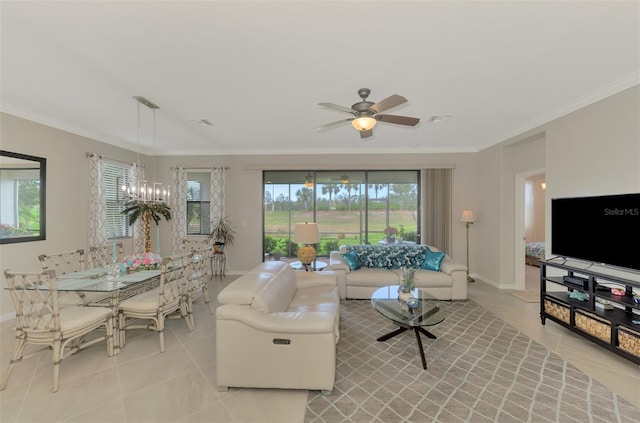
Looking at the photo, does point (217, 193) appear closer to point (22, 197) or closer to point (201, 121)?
point (201, 121)

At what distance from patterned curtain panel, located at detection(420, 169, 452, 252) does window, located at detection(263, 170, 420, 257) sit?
0.23 metres

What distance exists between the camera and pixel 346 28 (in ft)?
6.63

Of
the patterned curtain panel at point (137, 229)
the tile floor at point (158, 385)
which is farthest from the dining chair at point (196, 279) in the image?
the patterned curtain panel at point (137, 229)

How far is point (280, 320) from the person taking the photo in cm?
215

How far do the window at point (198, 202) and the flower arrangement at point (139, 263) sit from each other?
2.71 m

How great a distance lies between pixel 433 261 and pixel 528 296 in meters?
1.69

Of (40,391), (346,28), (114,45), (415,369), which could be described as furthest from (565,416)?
(114,45)

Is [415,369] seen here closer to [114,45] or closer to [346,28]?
[346,28]

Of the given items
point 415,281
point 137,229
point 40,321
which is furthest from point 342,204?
point 40,321

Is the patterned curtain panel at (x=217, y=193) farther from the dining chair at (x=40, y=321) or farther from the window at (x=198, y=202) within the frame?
the dining chair at (x=40, y=321)

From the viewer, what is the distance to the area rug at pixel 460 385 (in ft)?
6.44

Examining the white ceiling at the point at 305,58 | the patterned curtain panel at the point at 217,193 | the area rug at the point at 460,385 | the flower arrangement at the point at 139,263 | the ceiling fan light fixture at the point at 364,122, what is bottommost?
the area rug at the point at 460,385

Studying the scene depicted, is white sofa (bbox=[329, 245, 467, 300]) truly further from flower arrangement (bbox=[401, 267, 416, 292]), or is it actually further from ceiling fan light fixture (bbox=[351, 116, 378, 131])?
ceiling fan light fixture (bbox=[351, 116, 378, 131])

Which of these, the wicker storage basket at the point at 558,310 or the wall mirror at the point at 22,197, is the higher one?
the wall mirror at the point at 22,197
